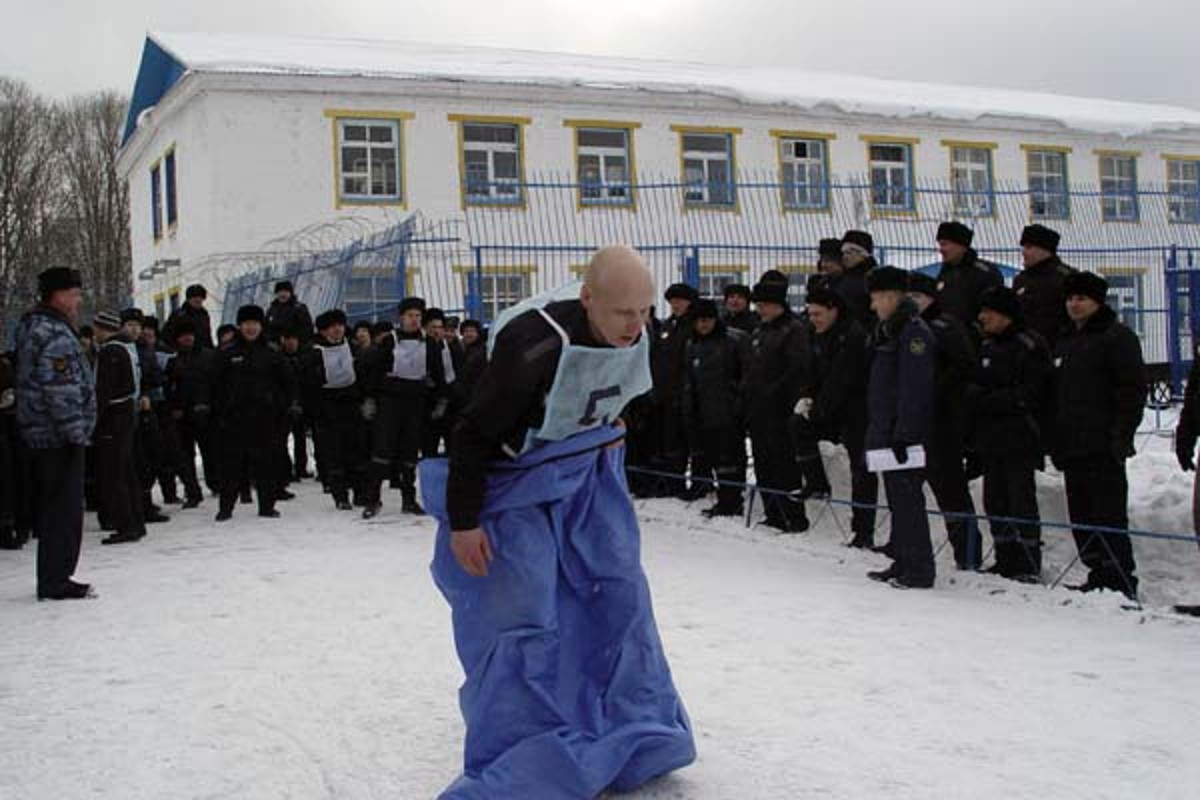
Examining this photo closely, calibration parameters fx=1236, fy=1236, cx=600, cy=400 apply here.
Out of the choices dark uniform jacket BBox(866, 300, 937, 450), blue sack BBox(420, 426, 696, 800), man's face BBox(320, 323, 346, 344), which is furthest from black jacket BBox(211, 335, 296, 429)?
blue sack BBox(420, 426, 696, 800)

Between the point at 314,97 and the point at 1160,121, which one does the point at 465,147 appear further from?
the point at 1160,121

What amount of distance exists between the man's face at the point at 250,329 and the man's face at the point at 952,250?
633 centimetres

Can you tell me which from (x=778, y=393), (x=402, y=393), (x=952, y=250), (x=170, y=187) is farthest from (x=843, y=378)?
(x=170, y=187)

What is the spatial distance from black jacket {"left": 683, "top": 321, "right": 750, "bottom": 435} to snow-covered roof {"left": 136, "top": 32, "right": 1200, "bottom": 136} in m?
14.9

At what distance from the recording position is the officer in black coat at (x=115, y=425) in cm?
995

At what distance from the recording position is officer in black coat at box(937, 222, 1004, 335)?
29.0 ft

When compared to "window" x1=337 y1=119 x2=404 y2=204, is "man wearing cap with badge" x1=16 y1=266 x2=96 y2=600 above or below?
below

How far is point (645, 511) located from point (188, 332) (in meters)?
5.20

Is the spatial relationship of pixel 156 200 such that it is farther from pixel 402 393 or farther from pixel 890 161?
pixel 402 393

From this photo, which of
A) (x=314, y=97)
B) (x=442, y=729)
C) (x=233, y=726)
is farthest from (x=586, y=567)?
(x=314, y=97)

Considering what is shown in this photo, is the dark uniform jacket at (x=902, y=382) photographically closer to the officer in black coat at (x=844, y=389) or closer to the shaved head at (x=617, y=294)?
the officer in black coat at (x=844, y=389)

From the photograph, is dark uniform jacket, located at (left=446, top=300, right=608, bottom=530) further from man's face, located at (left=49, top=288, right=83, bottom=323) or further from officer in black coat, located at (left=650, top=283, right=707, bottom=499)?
officer in black coat, located at (left=650, top=283, right=707, bottom=499)

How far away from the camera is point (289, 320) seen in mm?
14406

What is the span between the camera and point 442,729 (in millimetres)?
4844
